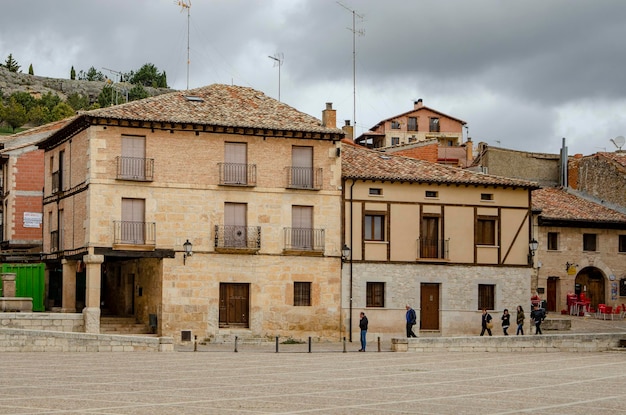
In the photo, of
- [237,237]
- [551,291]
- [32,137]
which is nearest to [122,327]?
[237,237]

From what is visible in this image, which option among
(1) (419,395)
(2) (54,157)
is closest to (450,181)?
(2) (54,157)

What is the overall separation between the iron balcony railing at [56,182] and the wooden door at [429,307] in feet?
48.8

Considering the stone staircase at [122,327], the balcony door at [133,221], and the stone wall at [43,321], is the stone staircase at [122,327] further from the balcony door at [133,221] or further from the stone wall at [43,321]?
the balcony door at [133,221]

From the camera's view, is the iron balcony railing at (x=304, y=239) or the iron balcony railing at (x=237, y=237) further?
the iron balcony railing at (x=304, y=239)

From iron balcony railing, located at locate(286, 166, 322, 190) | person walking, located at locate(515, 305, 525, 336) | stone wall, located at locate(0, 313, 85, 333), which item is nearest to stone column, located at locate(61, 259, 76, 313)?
stone wall, located at locate(0, 313, 85, 333)

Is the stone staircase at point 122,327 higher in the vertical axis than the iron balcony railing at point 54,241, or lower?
lower

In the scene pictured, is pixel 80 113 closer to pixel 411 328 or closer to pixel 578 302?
pixel 411 328

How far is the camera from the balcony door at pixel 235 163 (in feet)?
138

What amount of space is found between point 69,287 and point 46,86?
140365mm

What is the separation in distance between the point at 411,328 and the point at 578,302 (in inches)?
588

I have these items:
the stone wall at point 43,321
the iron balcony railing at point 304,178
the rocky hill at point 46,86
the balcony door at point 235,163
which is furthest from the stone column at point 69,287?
the rocky hill at point 46,86

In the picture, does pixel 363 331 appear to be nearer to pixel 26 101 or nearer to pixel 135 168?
pixel 135 168

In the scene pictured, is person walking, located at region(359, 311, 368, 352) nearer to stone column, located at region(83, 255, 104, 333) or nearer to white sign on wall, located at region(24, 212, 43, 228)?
stone column, located at region(83, 255, 104, 333)

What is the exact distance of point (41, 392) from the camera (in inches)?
846
